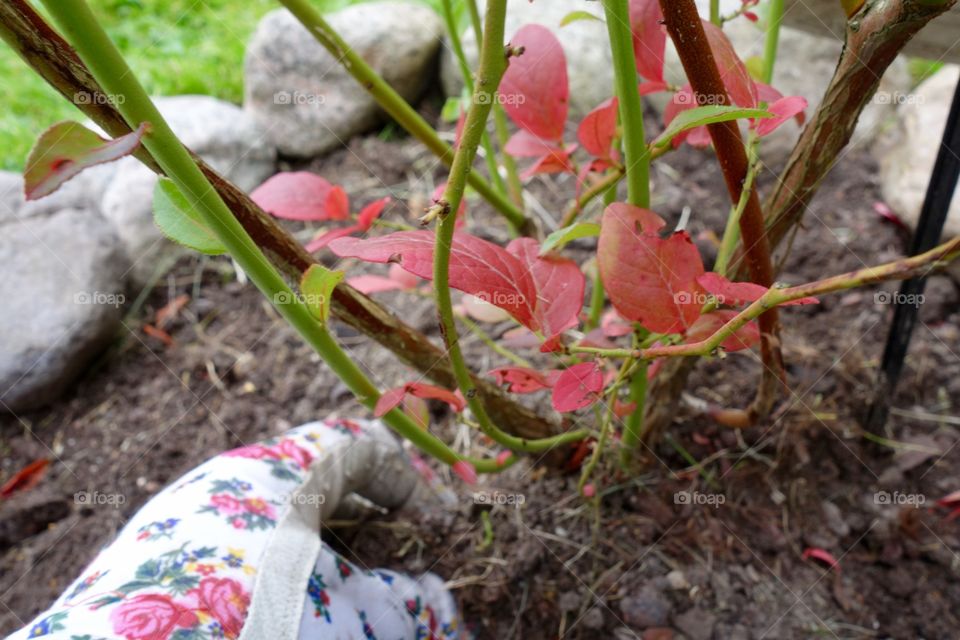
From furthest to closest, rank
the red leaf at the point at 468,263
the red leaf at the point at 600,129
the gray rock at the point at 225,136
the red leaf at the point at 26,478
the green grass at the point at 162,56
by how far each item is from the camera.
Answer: the green grass at the point at 162,56
the gray rock at the point at 225,136
the red leaf at the point at 26,478
the red leaf at the point at 600,129
the red leaf at the point at 468,263

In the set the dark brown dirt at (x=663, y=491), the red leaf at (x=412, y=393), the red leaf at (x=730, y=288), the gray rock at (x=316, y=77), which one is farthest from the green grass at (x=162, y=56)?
the red leaf at (x=730, y=288)

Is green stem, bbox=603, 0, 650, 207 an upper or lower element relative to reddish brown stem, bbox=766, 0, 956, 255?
upper

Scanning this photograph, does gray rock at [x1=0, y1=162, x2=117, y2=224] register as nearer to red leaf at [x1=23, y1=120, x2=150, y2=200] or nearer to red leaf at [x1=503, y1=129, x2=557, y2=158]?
red leaf at [x1=503, y1=129, x2=557, y2=158]

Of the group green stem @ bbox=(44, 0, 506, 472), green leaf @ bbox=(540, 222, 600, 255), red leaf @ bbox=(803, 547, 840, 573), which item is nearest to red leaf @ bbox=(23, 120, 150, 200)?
green stem @ bbox=(44, 0, 506, 472)

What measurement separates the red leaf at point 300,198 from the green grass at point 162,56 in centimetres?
139

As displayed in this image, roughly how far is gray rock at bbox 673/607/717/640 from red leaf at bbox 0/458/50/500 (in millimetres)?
1127

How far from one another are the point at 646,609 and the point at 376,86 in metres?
0.74

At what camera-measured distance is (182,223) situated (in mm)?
527

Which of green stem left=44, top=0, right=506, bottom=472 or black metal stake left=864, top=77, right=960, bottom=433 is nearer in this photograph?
green stem left=44, top=0, right=506, bottom=472

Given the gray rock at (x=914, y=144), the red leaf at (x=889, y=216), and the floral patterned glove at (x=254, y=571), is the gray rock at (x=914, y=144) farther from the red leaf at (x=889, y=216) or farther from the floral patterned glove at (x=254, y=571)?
the floral patterned glove at (x=254, y=571)

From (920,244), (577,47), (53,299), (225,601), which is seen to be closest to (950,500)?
(920,244)

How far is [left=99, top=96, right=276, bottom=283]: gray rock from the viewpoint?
1.59m

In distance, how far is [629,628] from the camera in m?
0.91

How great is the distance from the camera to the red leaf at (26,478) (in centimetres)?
126
